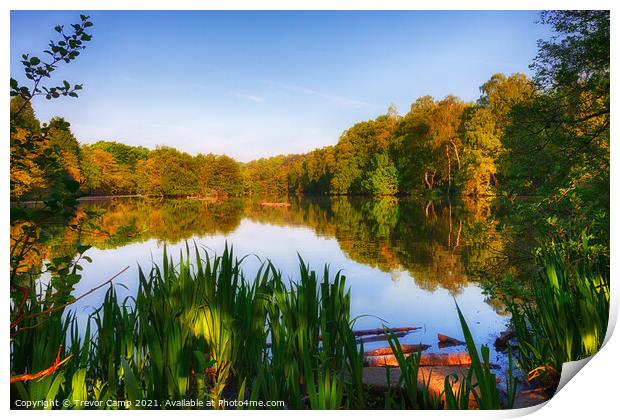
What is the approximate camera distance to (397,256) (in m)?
5.60

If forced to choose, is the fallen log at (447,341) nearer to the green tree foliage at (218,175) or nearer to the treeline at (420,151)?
the green tree foliage at (218,175)

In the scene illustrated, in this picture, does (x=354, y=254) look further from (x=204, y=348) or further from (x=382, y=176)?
(x=204, y=348)

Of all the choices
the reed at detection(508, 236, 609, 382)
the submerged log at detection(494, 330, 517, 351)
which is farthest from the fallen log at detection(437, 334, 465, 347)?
the reed at detection(508, 236, 609, 382)

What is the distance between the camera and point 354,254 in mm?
5375


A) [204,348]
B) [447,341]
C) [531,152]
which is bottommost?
[447,341]

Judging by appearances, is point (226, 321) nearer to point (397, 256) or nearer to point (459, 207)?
point (397, 256)

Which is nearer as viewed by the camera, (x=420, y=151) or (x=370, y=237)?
(x=420, y=151)

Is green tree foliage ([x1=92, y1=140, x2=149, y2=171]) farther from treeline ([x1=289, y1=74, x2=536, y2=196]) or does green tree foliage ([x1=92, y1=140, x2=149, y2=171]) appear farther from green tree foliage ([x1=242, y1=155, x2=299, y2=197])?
treeline ([x1=289, y1=74, x2=536, y2=196])

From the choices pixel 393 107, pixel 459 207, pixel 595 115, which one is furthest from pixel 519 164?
pixel 459 207

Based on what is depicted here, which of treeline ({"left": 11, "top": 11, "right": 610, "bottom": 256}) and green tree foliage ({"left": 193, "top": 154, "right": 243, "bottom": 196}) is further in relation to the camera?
green tree foliage ({"left": 193, "top": 154, "right": 243, "bottom": 196})

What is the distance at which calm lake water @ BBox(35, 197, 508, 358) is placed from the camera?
2971 mm

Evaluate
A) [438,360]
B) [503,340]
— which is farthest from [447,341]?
[438,360]

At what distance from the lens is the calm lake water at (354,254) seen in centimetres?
297
